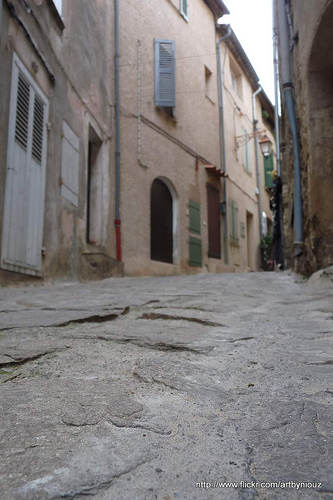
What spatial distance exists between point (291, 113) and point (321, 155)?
1.32 metres

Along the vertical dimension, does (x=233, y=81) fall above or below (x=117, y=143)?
above

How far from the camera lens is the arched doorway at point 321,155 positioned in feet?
15.9

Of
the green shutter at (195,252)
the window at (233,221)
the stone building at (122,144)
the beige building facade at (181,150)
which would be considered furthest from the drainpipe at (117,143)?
the window at (233,221)

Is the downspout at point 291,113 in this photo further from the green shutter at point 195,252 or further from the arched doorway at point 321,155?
the green shutter at point 195,252

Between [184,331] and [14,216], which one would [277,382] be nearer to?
[184,331]

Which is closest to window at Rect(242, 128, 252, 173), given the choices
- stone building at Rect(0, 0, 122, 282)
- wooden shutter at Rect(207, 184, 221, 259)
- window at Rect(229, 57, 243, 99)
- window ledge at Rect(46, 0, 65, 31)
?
window at Rect(229, 57, 243, 99)

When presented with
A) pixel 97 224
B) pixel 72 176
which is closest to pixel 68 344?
pixel 72 176

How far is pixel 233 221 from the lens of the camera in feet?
44.7

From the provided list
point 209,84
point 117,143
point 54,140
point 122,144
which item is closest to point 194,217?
point 122,144

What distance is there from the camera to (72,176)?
657 cm

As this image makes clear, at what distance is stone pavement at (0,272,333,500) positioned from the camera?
991mm

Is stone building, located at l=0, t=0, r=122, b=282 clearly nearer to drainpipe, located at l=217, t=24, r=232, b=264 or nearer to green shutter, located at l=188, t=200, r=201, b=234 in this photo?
green shutter, located at l=188, t=200, r=201, b=234

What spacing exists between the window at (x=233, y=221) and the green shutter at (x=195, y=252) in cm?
238

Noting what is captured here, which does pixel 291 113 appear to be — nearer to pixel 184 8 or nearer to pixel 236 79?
pixel 184 8
